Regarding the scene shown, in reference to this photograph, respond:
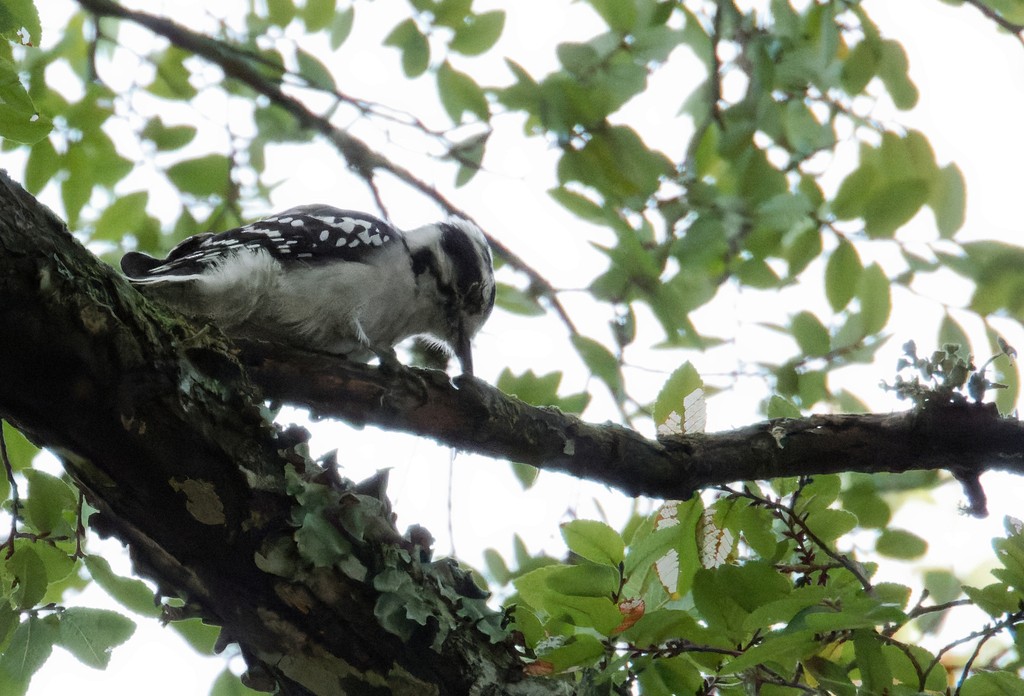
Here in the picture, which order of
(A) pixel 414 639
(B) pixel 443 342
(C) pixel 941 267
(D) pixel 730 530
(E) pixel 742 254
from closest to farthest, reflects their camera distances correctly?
(A) pixel 414 639, (D) pixel 730 530, (C) pixel 941 267, (E) pixel 742 254, (B) pixel 443 342

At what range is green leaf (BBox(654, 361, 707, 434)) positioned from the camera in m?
2.24

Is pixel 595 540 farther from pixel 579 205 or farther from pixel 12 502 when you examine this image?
pixel 579 205

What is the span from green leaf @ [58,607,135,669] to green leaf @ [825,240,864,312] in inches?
92.4

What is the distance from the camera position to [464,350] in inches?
164

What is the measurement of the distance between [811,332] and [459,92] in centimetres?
157

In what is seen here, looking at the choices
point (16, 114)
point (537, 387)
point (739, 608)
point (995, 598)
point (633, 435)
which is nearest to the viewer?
point (739, 608)

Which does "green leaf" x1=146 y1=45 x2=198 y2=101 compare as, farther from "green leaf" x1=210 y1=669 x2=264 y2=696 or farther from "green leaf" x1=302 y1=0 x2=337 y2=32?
"green leaf" x1=210 y1=669 x2=264 y2=696

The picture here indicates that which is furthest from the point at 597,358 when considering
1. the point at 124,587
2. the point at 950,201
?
the point at 124,587

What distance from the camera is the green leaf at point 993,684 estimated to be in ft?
5.23

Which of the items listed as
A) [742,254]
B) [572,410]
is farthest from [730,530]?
[742,254]

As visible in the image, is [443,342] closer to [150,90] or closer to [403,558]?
[150,90]

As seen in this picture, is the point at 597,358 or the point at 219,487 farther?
the point at 597,358

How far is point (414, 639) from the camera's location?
74.9 inches

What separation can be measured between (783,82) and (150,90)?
2.93 m
